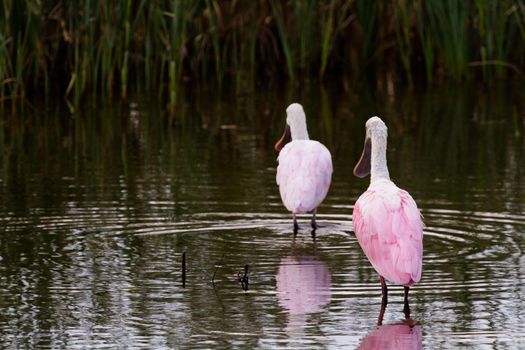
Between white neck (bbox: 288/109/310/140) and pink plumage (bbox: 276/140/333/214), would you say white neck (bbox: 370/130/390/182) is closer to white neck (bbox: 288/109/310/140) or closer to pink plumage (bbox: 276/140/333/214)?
Result: pink plumage (bbox: 276/140/333/214)

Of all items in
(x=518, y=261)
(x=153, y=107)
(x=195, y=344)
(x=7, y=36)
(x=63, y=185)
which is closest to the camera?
(x=195, y=344)

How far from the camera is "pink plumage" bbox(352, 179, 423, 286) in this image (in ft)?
25.8

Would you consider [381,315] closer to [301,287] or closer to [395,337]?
[395,337]

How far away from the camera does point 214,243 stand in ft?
33.0

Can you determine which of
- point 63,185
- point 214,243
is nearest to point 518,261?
point 214,243

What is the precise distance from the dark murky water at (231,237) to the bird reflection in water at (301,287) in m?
0.02

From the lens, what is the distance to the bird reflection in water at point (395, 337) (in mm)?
7254

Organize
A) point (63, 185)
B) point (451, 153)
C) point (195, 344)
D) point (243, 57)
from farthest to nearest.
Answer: point (243, 57) → point (451, 153) → point (63, 185) → point (195, 344)

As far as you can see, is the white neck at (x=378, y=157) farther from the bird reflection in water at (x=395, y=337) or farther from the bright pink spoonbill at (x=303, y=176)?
the bird reflection in water at (x=395, y=337)

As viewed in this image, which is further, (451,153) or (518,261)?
(451,153)

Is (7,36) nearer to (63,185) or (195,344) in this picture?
(63,185)

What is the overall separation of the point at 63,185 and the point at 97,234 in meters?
2.25

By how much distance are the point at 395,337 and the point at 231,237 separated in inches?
116

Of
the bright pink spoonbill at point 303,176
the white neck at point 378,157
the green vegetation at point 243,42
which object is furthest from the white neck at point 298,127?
the green vegetation at point 243,42
